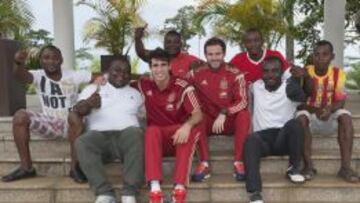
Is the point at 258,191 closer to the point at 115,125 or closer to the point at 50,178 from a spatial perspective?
the point at 115,125

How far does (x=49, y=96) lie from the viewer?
17.1 ft

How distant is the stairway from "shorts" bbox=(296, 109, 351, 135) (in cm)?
13

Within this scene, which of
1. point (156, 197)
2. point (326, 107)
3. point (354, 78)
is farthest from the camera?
point (354, 78)

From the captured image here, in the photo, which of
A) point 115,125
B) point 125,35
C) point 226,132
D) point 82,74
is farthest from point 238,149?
point 125,35

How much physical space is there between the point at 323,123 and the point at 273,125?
0.57m

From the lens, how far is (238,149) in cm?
488

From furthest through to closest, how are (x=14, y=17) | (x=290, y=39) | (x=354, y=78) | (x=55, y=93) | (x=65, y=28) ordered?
1. (x=354, y=78)
2. (x=290, y=39)
3. (x=65, y=28)
4. (x=14, y=17)
5. (x=55, y=93)

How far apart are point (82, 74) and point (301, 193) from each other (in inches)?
91.1

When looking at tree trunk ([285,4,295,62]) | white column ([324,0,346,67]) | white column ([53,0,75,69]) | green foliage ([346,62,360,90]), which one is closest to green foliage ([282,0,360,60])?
tree trunk ([285,4,295,62])

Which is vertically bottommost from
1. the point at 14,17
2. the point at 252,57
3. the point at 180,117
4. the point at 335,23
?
the point at 180,117

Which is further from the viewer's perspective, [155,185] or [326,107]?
[326,107]

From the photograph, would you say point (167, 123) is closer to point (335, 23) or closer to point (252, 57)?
point (252, 57)

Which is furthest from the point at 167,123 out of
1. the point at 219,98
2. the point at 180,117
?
the point at 219,98

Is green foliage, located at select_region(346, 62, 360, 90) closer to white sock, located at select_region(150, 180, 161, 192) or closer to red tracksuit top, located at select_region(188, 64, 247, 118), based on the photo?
red tracksuit top, located at select_region(188, 64, 247, 118)
